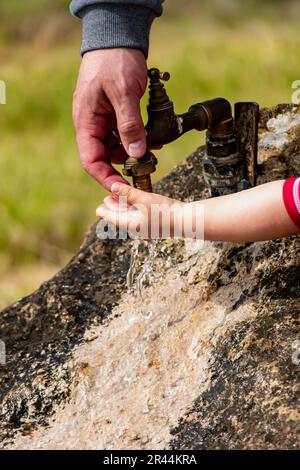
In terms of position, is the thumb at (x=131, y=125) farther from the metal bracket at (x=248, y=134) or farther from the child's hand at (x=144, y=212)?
the metal bracket at (x=248, y=134)

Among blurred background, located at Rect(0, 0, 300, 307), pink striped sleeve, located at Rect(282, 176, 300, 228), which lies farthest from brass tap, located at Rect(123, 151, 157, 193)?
blurred background, located at Rect(0, 0, 300, 307)

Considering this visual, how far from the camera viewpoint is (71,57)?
19.5 ft

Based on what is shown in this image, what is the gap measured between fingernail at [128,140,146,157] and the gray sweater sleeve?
0.17 meters

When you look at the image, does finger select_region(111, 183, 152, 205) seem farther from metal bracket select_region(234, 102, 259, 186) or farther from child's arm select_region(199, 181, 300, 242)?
metal bracket select_region(234, 102, 259, 186)

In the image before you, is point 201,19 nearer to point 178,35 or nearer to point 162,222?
point 178,35

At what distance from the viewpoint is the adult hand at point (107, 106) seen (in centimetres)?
130

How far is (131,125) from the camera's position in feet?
4.23

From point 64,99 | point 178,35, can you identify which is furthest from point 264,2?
point 64,99

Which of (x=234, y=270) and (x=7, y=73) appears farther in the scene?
(x=7, y=73)

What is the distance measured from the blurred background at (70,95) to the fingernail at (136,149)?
1.77 meters

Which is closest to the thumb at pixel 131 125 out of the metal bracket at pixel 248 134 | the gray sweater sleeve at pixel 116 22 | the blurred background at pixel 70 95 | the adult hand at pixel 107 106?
the adult hand at pixel 107 106

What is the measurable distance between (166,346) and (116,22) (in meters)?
0.55

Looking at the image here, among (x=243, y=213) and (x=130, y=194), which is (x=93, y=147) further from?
(x=243, y=213)

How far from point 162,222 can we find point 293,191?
0.21 metres
